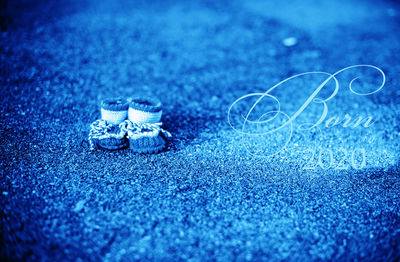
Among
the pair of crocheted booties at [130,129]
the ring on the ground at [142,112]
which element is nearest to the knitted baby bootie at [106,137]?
the pair of crocheted booties at [130,129]

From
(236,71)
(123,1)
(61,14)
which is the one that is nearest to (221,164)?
(236,71)

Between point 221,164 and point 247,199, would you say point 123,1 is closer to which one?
point 221,164

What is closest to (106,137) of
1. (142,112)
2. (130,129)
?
(130,129)

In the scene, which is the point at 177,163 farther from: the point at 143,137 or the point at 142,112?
the point at 142,112

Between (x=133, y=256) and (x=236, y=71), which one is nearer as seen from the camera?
(x=133, y=256)

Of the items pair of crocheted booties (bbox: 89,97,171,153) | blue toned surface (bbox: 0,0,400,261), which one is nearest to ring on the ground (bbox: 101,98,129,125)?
pair of crocheted booties (bbox: 89,97,171,153)

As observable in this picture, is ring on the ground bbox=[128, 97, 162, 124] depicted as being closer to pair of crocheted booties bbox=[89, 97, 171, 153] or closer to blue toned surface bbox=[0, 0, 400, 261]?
pair of crocheted booties bbox=[89, 97, 171, 153]
